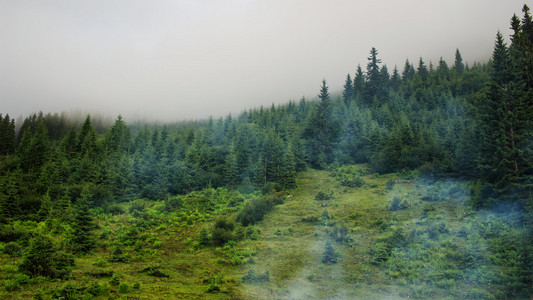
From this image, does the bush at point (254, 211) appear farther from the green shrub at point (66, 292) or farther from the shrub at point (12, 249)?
the green shrub at point (66, 292)

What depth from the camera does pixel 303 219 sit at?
115ft

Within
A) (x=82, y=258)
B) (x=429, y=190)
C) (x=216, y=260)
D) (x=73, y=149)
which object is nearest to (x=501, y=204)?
Result: (x=429, y=190)

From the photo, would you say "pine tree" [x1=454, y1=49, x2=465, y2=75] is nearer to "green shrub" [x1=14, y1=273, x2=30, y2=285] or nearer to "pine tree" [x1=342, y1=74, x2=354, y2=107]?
"pine tree" [x1=342, y1=74, x2=354, y2=107]

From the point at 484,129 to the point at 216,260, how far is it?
108 feet

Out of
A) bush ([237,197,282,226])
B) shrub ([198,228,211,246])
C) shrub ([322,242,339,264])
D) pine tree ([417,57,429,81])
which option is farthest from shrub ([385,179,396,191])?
pine tree ([417,57,429,81])

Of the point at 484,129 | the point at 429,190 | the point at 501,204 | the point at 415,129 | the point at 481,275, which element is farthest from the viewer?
the point at 415,129

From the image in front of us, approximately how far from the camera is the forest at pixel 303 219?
18547 millimetres

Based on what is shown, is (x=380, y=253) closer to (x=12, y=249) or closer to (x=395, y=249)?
(x=395, y=249)

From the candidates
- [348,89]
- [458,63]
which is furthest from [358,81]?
[458,63]

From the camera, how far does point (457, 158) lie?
132 ft

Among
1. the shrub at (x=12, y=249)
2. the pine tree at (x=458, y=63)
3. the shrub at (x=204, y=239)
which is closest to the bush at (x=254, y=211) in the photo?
the shrub at (x=204, y=239)

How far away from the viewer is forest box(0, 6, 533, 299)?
60.8 feet

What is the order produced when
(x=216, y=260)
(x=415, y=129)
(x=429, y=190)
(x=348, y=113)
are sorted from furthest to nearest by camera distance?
(x=348, y=113), (x=415, y=129), (x=429, y=190), (x=216, y=260)

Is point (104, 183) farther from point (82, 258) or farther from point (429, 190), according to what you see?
point (429, 190)
